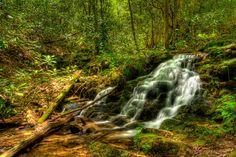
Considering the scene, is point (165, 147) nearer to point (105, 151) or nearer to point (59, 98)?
point (105, 151)

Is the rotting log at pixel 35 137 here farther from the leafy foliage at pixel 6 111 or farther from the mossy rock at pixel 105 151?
the leafy foliage at pixel 6 111

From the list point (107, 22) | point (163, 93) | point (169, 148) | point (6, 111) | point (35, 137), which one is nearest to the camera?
point (169, 148)

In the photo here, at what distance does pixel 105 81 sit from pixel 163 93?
2.75 meters

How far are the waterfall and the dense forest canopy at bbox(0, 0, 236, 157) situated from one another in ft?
0.18

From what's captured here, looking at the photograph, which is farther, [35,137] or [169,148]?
[35,137]

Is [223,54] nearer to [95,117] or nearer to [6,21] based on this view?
[95,117]

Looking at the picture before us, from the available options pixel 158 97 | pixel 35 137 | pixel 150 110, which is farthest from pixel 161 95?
pixel 35 137

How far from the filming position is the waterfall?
814cm

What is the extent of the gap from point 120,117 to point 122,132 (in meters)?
1.37

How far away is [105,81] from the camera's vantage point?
1084 cm

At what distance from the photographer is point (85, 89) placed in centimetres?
1069

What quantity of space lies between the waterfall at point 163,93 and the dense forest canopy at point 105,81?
0.18 ft

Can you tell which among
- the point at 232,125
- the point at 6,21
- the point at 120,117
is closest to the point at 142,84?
the point at 120,117

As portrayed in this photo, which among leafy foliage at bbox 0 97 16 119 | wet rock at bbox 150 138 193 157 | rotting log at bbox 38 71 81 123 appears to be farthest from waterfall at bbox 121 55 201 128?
leafy foliage at bbox 0 97 16 119
